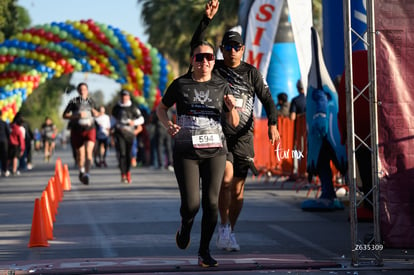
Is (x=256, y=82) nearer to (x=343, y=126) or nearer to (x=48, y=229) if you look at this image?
(x=343, y=126)

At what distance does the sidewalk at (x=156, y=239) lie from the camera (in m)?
7.82

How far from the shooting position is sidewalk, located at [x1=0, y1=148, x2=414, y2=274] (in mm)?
7824

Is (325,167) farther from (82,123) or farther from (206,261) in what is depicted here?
(82,123)

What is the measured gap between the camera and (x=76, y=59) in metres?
31.8

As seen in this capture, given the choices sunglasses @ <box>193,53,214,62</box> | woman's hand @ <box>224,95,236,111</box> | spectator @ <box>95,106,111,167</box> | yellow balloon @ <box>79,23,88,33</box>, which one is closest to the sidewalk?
woman's hand @ <box>224,95,236,111</box>

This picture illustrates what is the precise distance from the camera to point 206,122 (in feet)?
26.1

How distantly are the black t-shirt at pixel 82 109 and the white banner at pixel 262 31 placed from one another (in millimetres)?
3914

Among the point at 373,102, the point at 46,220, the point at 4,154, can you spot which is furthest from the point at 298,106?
the point at 4,154

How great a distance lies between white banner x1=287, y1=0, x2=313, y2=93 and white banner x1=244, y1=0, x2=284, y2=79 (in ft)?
17.6

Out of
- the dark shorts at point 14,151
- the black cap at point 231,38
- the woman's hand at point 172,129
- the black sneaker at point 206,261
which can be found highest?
the black cap at point 231,38

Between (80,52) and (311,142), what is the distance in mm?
19289

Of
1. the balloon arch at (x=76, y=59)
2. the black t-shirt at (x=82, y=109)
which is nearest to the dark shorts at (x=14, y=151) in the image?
the balloon arch at (x=76, y=59)

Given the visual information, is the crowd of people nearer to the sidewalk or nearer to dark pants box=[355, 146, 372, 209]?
the sidewalk

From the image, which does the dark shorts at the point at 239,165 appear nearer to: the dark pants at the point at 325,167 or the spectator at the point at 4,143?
the dark pants at the point at 325,167
